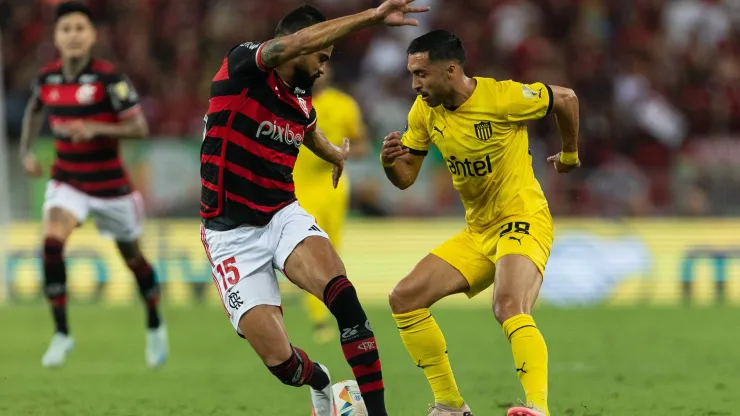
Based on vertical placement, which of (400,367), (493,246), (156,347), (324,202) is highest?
(493,246)

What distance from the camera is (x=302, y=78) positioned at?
6.80 meters

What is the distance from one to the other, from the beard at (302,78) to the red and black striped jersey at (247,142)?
41mm

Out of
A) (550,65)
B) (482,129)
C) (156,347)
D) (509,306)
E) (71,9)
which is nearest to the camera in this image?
(509,306)

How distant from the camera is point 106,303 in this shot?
57.3 ft

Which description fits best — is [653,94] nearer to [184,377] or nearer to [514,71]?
[514,71]

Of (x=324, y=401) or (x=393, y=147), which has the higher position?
(x=393, y=147)

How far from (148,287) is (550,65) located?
35.4ft

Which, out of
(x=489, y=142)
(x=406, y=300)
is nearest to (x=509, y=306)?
(x=406, y=300)

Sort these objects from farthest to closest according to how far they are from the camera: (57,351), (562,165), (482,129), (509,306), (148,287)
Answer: (148,287)
(57,351)
(562,165)
(482,129)
(509,306)

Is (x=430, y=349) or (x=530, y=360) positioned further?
(x=430, y=349)

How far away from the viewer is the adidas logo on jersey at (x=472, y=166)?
7.50 meters

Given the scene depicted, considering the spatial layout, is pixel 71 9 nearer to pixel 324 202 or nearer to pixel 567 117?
pixel 324 202

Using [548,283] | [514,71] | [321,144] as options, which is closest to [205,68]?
[514,71]

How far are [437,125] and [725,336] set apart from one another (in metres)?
6.46
